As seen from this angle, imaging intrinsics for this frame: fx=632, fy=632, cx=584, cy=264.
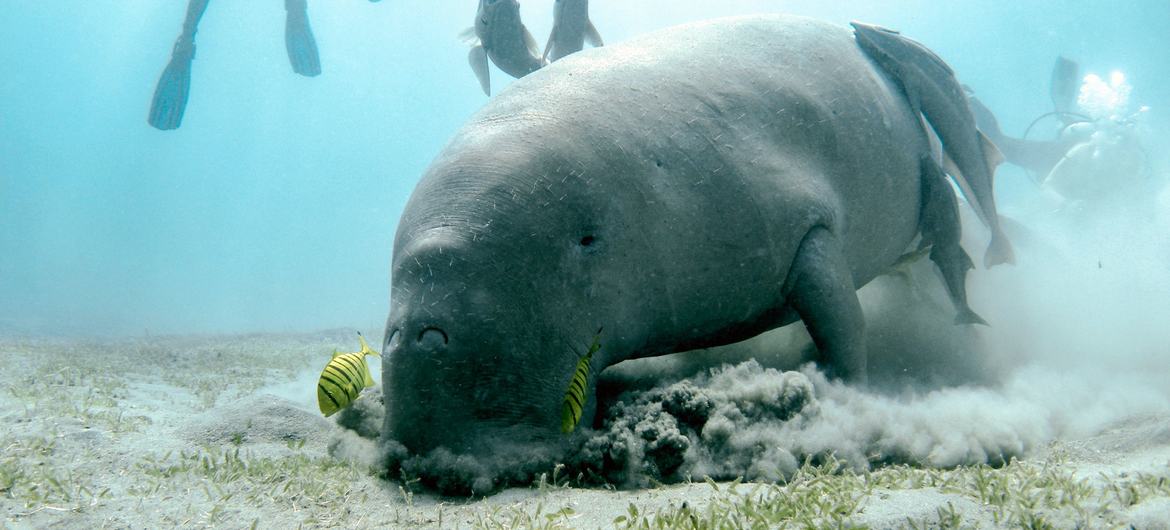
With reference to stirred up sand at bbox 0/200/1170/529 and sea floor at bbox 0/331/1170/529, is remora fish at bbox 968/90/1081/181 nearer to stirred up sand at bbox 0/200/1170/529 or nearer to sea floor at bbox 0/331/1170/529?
stirred up sand at bbox 0/200/1170/529

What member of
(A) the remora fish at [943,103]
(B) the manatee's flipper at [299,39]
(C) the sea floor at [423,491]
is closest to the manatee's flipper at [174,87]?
(B) the manatee's flipper at [299,39]

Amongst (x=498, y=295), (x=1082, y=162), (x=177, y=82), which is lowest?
(x=498, y=295)

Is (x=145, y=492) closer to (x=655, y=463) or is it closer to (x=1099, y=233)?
(x=655, y=463)

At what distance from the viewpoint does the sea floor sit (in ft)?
6.15

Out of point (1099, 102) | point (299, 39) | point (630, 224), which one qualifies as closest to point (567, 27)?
point (630, 224)

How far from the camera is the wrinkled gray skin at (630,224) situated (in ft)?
8.32

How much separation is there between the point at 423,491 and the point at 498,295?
806mm

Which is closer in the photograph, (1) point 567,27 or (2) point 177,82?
(1) point 567,27

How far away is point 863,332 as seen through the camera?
3.85 meters

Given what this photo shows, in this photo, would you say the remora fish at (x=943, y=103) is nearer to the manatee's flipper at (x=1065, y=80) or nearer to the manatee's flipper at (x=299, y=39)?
the manatee's flipper at (x=299, y=39)

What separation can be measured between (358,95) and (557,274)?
163438 millimetres

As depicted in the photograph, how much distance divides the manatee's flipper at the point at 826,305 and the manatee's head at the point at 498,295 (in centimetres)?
126

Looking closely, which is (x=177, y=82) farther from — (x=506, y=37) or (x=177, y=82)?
(x=506, y=37)

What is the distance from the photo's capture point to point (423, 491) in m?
2.43
